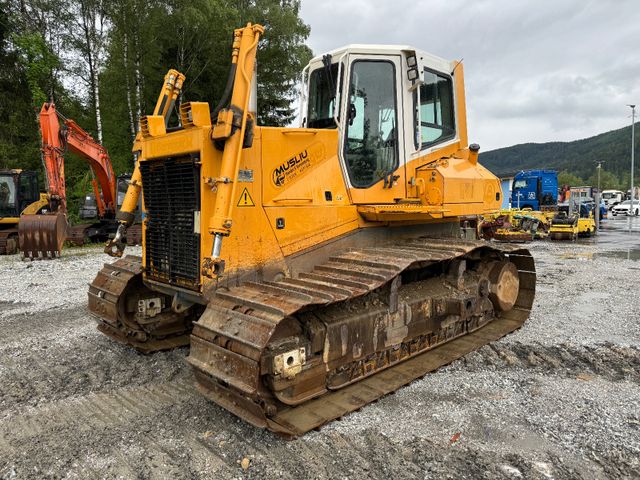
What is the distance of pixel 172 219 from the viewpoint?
4.23m

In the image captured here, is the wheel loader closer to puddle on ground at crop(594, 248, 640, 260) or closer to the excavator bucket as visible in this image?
the excavator bucket

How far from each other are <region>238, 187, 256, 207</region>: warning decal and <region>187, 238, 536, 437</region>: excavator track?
685 mm

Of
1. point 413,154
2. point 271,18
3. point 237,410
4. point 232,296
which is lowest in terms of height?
point 237,410

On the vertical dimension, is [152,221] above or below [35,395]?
above

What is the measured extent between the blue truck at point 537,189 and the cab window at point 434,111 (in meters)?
20.4

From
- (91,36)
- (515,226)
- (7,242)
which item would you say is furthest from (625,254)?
(91,36)

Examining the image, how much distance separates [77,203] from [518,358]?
21.5m

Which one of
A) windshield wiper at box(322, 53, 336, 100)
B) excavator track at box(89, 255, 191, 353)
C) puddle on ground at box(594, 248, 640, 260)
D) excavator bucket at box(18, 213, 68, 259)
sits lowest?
puddle on ground at box(594, 248, 640, 260)

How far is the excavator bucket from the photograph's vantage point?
41.0 feet

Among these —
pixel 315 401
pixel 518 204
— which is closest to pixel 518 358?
pixel 315 401

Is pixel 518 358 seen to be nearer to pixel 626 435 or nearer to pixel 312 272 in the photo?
pixel 626 435

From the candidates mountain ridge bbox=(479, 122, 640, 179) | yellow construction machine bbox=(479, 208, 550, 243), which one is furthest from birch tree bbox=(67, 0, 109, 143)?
mountain ridge bbox=(479, 122, 640, 179)

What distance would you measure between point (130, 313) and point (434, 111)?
418 centimetres

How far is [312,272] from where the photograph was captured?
172 inches
